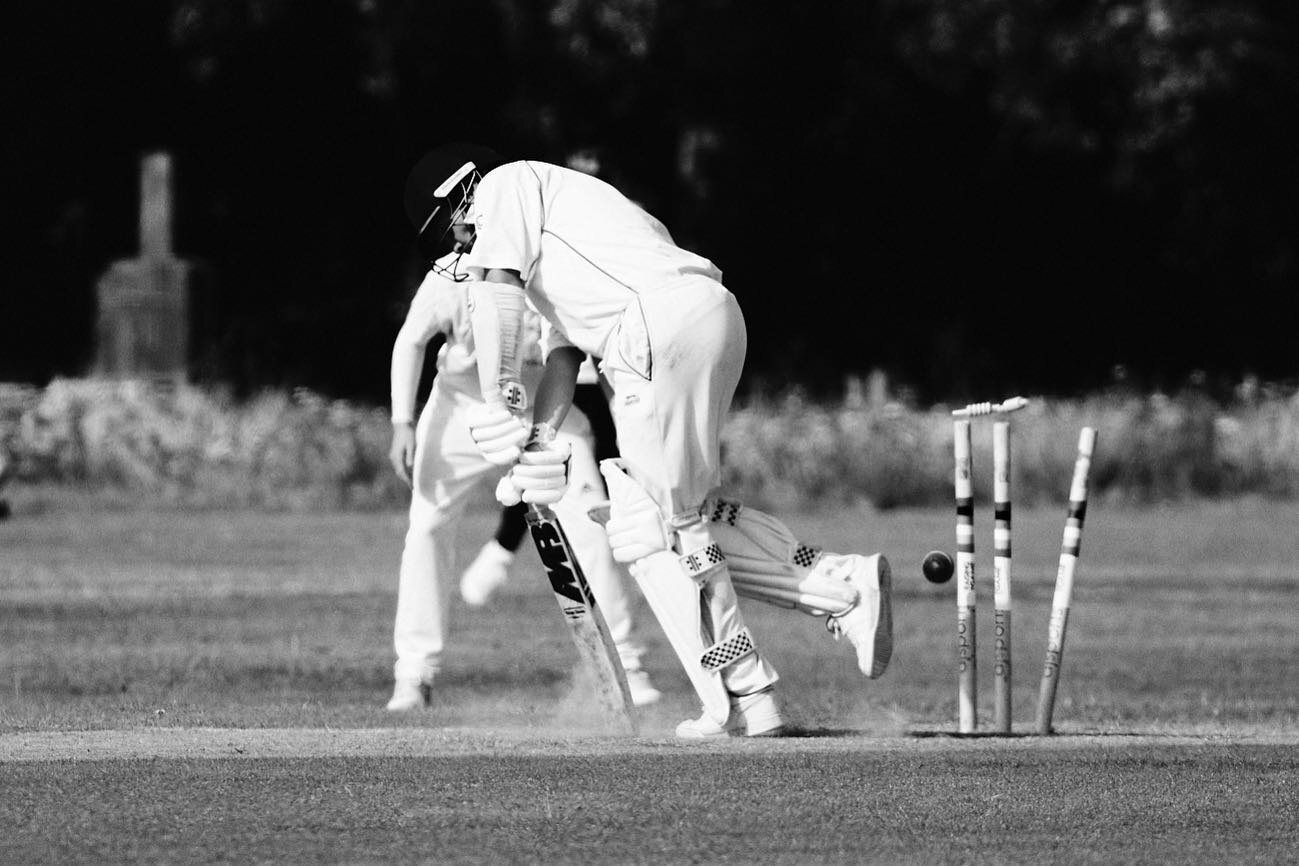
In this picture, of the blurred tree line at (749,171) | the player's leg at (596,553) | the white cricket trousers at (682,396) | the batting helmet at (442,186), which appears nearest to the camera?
the white cricket trousers at (682,396)

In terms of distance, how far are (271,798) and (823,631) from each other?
26.1 ft

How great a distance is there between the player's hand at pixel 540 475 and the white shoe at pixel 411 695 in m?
1.83

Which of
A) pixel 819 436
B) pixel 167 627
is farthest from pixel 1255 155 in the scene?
pixel 167 627

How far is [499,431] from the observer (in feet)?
25.7

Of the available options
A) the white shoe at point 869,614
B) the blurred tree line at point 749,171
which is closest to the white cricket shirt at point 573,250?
the white shoe at point 869,614

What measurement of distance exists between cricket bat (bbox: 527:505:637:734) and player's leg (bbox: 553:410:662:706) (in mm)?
1047

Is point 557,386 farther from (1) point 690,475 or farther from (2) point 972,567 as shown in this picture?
(2) point 972,567

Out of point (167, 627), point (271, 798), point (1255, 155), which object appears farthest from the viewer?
point (1255, 155)

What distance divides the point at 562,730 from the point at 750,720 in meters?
0.71

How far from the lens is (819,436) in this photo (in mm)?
21672

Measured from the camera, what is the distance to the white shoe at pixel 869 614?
7.77 m

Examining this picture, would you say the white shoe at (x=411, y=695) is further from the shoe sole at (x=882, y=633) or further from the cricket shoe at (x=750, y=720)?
the shoe sole at (x=882, y=633)

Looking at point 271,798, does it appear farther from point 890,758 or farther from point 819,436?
point 819,436

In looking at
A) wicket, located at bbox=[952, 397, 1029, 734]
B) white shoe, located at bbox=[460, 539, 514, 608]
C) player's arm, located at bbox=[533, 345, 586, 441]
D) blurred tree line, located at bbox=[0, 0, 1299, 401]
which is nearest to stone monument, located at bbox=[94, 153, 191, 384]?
blurred tree line, located at bbox=[0, 0, 1299, 401]
